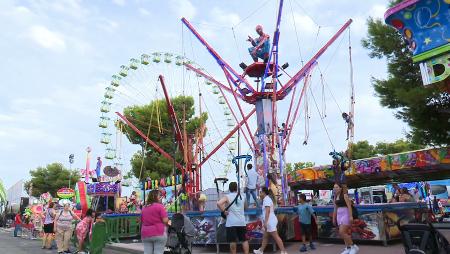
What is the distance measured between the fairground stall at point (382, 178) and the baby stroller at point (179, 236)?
4558mm

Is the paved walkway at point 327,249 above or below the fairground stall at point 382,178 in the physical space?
below

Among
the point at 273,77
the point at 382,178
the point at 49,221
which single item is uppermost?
the point at 273,77

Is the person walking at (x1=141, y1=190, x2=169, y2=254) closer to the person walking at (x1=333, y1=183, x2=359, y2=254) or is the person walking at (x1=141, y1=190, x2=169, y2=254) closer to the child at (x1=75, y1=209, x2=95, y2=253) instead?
the person walking at (x1=333, y1=183, x2=359, y2=254)

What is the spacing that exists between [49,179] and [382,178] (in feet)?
Result: 192

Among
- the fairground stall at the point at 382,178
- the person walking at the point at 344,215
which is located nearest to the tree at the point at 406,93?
the fairground stall at the point at 382,178

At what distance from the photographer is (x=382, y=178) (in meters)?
30.2

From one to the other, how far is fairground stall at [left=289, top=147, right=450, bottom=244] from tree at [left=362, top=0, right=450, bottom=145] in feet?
10.3

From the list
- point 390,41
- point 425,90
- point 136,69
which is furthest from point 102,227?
point 136,69

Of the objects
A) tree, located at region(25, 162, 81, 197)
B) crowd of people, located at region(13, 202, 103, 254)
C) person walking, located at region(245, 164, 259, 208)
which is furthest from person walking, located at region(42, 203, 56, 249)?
tree, located at region(25, 162, 81, 197)

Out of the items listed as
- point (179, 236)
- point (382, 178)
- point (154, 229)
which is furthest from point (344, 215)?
point (382, 178)

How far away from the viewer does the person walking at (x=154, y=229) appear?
7.20 metres

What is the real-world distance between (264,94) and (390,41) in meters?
7.51

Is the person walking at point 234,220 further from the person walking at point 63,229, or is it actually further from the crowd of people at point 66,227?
the person walking at point 63,229

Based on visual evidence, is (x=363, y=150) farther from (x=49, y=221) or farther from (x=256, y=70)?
(x=49, y=221)
